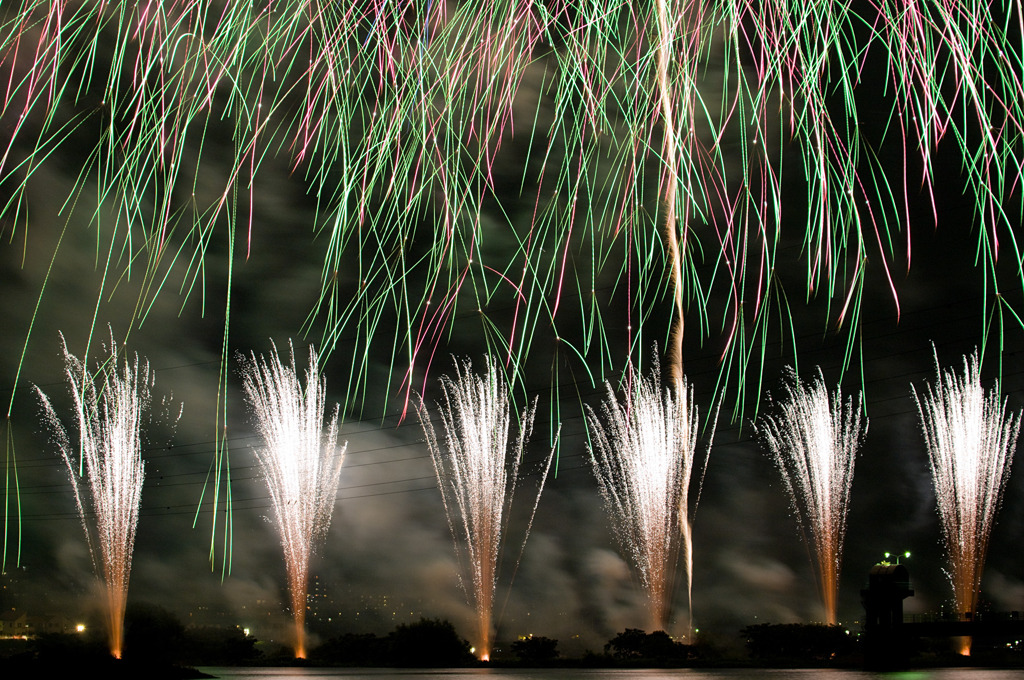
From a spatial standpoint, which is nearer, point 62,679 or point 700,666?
point 62,679

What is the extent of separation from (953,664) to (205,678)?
42238mm

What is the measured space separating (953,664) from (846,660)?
21.9 feet

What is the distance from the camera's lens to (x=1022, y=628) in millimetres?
46000

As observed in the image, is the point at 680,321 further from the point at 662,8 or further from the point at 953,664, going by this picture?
the point at 953,664

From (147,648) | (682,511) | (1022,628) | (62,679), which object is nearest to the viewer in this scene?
(682,511)

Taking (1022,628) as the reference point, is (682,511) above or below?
above

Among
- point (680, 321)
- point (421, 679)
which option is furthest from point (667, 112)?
point (421, 679)

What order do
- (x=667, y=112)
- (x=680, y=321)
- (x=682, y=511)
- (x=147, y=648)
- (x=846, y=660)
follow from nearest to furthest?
(x=667, y=112), (x=680, y=321), (x=682, y=511), (x=147, y=648), (x=846, y=660)

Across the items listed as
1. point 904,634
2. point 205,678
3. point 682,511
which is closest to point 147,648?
point 205,678

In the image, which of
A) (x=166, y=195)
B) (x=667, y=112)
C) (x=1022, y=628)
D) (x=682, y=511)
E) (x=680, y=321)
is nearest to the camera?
(x=166, y=195)

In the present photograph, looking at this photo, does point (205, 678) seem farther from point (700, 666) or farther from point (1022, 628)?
point (1022, 628)

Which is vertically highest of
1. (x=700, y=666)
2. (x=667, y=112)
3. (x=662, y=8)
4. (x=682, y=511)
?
(x=662, y=8)

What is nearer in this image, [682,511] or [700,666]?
[682,511]

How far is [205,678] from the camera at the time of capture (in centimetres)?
3888
